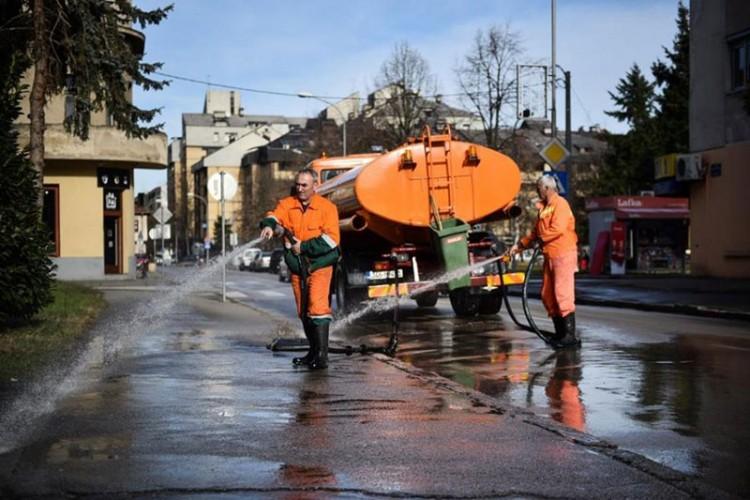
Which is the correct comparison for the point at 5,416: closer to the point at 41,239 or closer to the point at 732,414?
the point at 732,414

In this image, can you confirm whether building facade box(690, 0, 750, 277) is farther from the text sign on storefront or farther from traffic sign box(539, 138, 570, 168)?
the text sign on storefront

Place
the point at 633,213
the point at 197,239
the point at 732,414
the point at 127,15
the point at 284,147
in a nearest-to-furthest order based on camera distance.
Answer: the point at 732,414 < the point at 127,15 < the point at 633,213 < the point at 284,147 < the point at 197,239

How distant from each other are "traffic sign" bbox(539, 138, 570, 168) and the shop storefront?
11.3 m

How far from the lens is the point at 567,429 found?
6.48m

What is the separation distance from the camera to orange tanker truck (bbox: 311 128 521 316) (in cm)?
1543

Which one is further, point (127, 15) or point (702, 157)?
point (702, 157)

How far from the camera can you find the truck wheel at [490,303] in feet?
58.6

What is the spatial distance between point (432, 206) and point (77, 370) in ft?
23.2

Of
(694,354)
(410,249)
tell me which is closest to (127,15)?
(410,249)

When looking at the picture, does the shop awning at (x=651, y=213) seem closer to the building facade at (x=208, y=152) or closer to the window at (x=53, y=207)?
the window at (x=53, y=207)

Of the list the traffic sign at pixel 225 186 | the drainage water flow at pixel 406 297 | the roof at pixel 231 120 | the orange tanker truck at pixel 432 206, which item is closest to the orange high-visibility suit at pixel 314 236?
the drainage water flow at pixel 406 297

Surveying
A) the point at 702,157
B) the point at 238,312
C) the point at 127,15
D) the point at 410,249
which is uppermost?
the point at 127,15

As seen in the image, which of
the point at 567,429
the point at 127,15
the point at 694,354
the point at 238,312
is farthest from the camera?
the point at 127,15

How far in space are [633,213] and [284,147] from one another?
86333 mm
